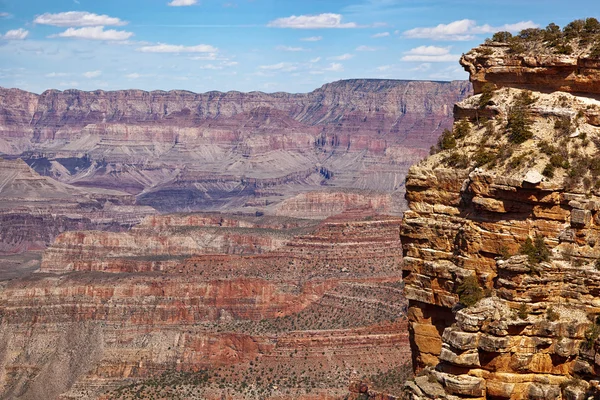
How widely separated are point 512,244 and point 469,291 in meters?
1.12

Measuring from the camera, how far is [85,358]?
87.5m

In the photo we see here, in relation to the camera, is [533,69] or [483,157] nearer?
[483,157]

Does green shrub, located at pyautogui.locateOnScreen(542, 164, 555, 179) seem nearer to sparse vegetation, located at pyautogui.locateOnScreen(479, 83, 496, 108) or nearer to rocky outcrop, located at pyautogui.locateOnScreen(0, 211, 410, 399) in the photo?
sparse vegetation, located at pyautogui.locateOnScreen(479, 83, 496, 108)

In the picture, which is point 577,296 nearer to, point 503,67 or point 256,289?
point 503,67

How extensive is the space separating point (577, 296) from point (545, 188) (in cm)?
165

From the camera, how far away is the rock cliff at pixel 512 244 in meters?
16.5

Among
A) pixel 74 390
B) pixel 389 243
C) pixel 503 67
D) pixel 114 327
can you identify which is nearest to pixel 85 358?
pixel 114 327

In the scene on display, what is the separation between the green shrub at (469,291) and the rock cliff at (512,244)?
22mm

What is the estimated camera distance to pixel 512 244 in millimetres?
17234

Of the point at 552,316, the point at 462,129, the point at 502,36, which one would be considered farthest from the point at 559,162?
the point at 502,36

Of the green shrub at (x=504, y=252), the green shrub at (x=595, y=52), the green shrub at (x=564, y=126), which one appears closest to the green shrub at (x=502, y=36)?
the green shrub at (x=595, y=52)

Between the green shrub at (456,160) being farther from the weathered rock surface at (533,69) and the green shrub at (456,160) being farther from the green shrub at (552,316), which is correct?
the green shrub at (552,316)

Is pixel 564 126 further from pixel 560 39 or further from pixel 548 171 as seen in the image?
pixel 560 39

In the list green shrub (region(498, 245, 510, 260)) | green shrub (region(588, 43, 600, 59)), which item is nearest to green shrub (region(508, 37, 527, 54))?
green shrub (region(588, 43, 600, 59))
